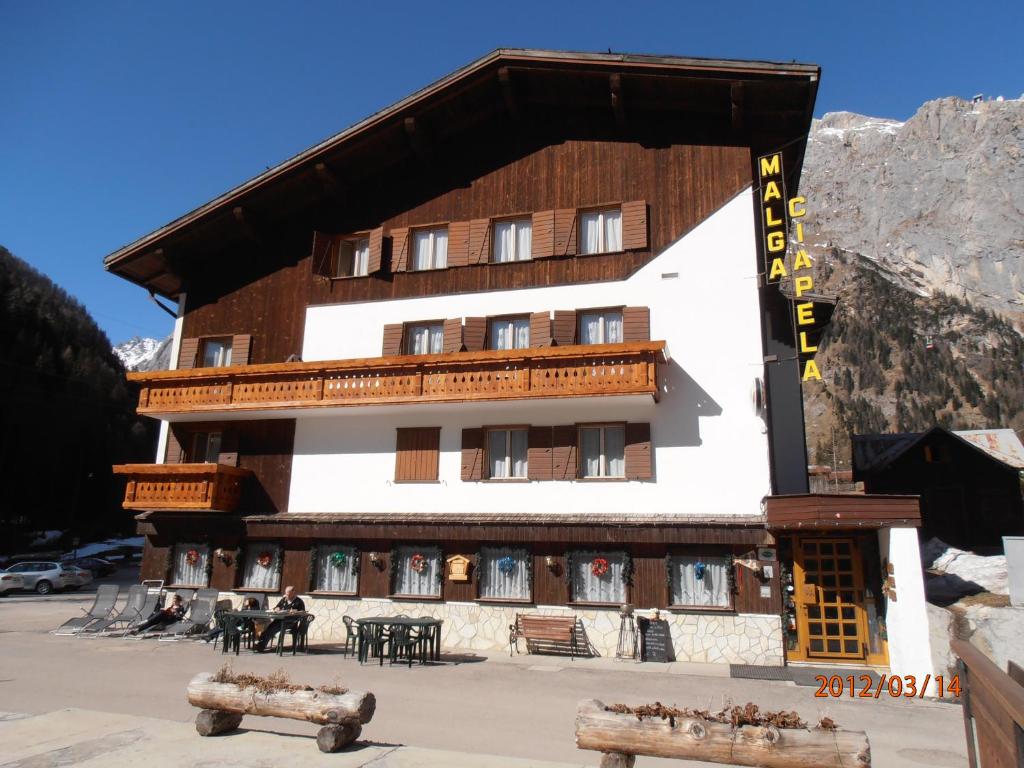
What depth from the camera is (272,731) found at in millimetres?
9281

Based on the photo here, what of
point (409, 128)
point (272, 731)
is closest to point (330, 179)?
point (409, 128)

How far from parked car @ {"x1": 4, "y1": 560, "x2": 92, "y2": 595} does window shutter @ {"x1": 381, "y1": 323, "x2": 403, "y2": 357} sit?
2362 centimetres

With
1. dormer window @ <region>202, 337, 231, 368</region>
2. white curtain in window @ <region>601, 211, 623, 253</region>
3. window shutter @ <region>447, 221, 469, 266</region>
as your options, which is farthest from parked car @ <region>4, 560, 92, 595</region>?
white curtain in window @ <region>601, 211, 623, 253</region>

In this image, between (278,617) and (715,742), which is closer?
(715,742)

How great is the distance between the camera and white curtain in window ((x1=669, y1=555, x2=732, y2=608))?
1682 cm

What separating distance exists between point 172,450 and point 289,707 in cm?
1647

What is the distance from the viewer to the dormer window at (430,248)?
71.1 ft

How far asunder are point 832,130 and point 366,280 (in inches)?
7439

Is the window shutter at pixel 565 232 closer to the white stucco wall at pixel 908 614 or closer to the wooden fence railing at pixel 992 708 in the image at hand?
the white stucco wall at pixel 908 614

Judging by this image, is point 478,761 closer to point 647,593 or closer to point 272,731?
point 272,731

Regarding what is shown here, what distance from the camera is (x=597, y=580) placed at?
17688 millimetres

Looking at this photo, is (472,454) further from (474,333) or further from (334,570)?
(334,570)

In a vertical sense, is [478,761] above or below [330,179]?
below
